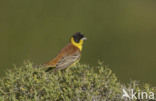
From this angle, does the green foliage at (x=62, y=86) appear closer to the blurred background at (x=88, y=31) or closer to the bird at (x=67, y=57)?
the bird at (x=67, y=57)

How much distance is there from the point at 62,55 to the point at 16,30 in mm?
13718

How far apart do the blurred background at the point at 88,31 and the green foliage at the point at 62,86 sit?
11.4 meters

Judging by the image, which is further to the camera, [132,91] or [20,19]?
[20,19]

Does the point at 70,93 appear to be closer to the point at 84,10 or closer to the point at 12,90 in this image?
the point at 12,90

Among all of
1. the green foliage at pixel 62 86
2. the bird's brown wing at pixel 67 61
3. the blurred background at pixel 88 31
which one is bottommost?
the green foliage at pixel 62 86

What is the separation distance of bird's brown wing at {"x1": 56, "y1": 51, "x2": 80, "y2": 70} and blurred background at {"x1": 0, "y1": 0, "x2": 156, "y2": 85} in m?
7.94

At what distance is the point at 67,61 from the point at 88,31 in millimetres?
14946

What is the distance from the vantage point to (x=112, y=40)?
83.2ft

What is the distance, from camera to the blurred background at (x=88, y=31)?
885 inches

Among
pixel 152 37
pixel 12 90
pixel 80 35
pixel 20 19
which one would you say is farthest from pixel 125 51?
pixel 12 90

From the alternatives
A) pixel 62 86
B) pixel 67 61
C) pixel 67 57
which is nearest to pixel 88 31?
pixel 67 57

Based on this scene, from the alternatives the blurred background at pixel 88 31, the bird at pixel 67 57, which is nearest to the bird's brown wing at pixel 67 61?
the bird at pixel 67 57

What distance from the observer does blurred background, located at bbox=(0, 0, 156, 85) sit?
22.5m

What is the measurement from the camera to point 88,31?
26609mm
